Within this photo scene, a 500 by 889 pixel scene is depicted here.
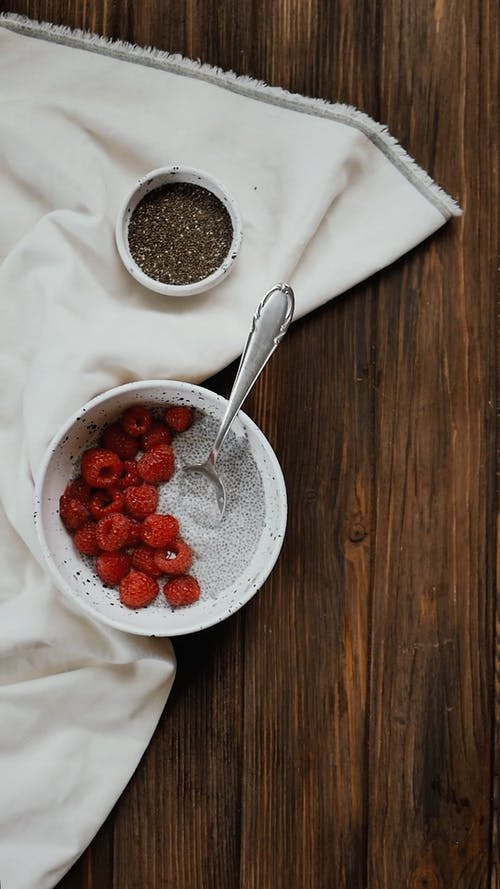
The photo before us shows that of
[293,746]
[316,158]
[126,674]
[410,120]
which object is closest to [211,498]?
[126,674]

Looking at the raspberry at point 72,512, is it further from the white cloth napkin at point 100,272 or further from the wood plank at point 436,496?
the wood plank at point 436,496

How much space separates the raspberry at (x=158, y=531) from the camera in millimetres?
1145

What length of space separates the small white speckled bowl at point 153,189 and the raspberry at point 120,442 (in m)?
0.19

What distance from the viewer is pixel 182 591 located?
3.79 feet

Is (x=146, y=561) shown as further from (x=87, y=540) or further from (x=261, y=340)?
(x=261, y=340)

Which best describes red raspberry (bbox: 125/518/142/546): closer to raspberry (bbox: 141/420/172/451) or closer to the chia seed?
raspberry (bbox: 141/420/172/451)

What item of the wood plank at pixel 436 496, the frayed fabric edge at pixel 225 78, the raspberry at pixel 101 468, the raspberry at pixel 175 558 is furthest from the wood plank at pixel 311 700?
the frayed fabric edge at pixel 225 78

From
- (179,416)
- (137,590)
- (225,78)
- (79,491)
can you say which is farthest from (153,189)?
(137,590)

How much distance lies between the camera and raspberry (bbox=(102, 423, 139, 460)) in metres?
1.18

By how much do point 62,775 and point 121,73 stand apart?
0.92 meters

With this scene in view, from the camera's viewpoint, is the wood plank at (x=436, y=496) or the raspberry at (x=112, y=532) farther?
the wood plank at (x=436, y=496)

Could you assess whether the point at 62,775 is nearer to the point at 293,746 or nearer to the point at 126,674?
the point at 126,674

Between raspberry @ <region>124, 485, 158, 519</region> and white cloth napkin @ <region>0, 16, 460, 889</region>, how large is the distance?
0.41 feet

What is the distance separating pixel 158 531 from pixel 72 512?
0.11m
